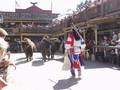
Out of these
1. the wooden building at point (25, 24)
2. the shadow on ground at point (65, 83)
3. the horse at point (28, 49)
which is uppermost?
the wooden building at point (25, 24)

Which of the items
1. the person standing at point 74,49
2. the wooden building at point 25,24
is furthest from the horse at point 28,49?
the wooden building at point 25,24

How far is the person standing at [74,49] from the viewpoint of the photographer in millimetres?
13164

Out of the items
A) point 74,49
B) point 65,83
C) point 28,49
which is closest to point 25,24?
point 28,49

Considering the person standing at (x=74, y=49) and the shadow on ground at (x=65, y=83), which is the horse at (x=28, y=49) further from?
the shadow on ground at (x=65, y=83)

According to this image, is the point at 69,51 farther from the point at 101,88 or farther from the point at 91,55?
the point at 91,55

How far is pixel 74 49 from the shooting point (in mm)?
13203

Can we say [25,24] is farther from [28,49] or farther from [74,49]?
[74,49]

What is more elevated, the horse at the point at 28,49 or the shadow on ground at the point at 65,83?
the horse at the point at 28,49

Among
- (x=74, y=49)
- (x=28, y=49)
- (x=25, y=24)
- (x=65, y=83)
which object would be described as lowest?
(x=65, y=83)

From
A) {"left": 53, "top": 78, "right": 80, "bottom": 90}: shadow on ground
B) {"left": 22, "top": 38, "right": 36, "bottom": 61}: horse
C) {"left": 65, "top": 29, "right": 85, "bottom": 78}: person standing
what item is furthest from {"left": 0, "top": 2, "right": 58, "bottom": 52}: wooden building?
{"left": 53, "top": 78, "right": 80, "bottom": 90}: shadow on ground

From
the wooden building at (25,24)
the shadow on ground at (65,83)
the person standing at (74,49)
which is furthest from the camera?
the wooden building at (25,24)

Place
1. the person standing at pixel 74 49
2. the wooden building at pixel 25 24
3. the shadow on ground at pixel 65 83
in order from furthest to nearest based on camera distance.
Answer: the wooden building at pixel 25 24 → the person standing at pixel 74 49 → the shadow on ground at pixel 65 83

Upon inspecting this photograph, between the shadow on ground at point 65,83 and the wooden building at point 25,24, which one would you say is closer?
the shadow on ground at point 65,83

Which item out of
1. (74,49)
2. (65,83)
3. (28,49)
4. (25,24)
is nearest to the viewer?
(65,83)
